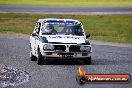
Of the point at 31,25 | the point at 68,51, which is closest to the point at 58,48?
the point at 68,51

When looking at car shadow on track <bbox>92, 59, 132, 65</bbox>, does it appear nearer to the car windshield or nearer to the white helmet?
the car windshield

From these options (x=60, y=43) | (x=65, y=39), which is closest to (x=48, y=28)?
(x=65, y=39)

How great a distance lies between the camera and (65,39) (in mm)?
19312

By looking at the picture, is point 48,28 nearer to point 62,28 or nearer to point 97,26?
point 62,28

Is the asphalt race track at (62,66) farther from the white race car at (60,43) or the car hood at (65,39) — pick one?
the car hood at (65,39)

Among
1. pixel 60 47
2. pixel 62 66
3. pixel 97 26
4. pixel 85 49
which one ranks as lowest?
pixel 97 26

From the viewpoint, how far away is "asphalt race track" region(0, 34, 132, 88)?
1405cm

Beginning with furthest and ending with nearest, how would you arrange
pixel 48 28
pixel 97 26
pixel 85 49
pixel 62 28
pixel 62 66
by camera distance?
pixel 97 26
pixel 62 28
pixel 48 28
pixel 85 49
pixel 62 66

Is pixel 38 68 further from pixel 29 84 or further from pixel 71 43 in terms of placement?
pixel 29 84

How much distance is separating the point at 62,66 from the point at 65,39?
1034 millimetres

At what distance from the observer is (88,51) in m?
19.2

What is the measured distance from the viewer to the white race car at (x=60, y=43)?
1886cm

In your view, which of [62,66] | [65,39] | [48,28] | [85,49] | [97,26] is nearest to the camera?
[62,66]

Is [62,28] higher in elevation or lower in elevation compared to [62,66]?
higher
